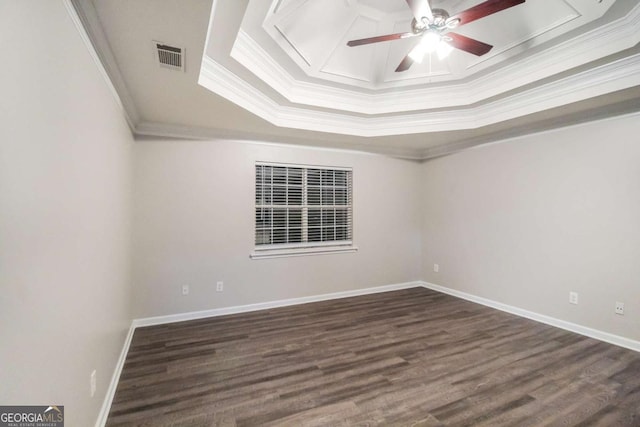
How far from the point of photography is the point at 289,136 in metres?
3.98

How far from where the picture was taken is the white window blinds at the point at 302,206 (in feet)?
13.3

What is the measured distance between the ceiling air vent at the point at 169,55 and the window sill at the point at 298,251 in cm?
245

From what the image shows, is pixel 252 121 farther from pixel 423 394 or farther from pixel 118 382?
pixel 423 394

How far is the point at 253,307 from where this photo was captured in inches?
153

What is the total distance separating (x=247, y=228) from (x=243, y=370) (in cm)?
188

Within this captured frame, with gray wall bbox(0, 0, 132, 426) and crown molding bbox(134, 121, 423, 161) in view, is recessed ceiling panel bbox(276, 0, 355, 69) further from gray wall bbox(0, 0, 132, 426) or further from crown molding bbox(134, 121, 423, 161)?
gray wall bbox(0, 0, 132, 426)

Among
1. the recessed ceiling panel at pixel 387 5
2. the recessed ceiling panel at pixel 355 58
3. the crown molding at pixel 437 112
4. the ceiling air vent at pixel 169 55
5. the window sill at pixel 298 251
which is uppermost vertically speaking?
the recessed ceiling panel at pixel 387 5

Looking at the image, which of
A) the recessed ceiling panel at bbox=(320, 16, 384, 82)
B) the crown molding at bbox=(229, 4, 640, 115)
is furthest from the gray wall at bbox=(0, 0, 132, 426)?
the recessed ceiling panel at bbox=(320, 16, 384, 82)

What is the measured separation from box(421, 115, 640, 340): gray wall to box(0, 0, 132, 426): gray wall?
4500mm

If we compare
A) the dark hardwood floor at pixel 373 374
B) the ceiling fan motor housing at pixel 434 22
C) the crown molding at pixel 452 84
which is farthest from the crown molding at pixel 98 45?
the dark hardwood floor at pixel 373 374

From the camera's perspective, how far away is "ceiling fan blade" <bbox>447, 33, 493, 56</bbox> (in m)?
2.09

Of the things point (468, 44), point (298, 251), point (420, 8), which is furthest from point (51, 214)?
point (298, 251)

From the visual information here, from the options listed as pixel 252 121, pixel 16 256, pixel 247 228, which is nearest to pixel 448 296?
pixel 247 228

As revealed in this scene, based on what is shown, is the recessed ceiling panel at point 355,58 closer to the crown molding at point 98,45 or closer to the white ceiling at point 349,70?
the white ceiling at point 349,70
